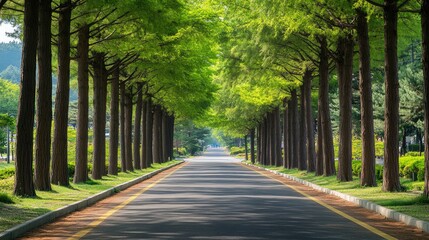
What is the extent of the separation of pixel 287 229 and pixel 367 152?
1313 cm

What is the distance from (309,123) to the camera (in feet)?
135

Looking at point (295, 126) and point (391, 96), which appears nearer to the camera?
point (391, 96)

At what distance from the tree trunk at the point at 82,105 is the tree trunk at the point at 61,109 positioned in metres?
2.67

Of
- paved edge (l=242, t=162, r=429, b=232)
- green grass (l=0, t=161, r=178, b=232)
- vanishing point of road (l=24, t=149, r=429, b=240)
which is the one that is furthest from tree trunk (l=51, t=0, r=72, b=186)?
paved edge (l=242, t=162, r=429, b=232)

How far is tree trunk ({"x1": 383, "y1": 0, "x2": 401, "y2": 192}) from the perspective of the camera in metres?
22.4

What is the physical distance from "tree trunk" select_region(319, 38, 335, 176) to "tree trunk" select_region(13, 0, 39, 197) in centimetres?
1625

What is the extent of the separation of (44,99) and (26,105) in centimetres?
344

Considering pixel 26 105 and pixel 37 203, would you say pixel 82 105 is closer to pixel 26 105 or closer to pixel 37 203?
pixel 26 105

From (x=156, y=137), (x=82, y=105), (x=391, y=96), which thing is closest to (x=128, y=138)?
(x=82, y=105)

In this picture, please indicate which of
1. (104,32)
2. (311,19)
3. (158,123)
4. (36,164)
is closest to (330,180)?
(311,19)

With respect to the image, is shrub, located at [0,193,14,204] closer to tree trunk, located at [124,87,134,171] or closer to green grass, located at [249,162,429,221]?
green grass, located at [249,162,429,221]

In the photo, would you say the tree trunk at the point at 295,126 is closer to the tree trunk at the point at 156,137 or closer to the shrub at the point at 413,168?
the shrub at the point at 413,168

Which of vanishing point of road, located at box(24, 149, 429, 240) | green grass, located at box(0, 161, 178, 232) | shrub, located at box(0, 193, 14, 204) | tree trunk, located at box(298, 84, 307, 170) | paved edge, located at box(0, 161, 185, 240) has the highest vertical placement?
tree trunk, located at box(298, 84, 307, 170)

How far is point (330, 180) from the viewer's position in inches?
1232
